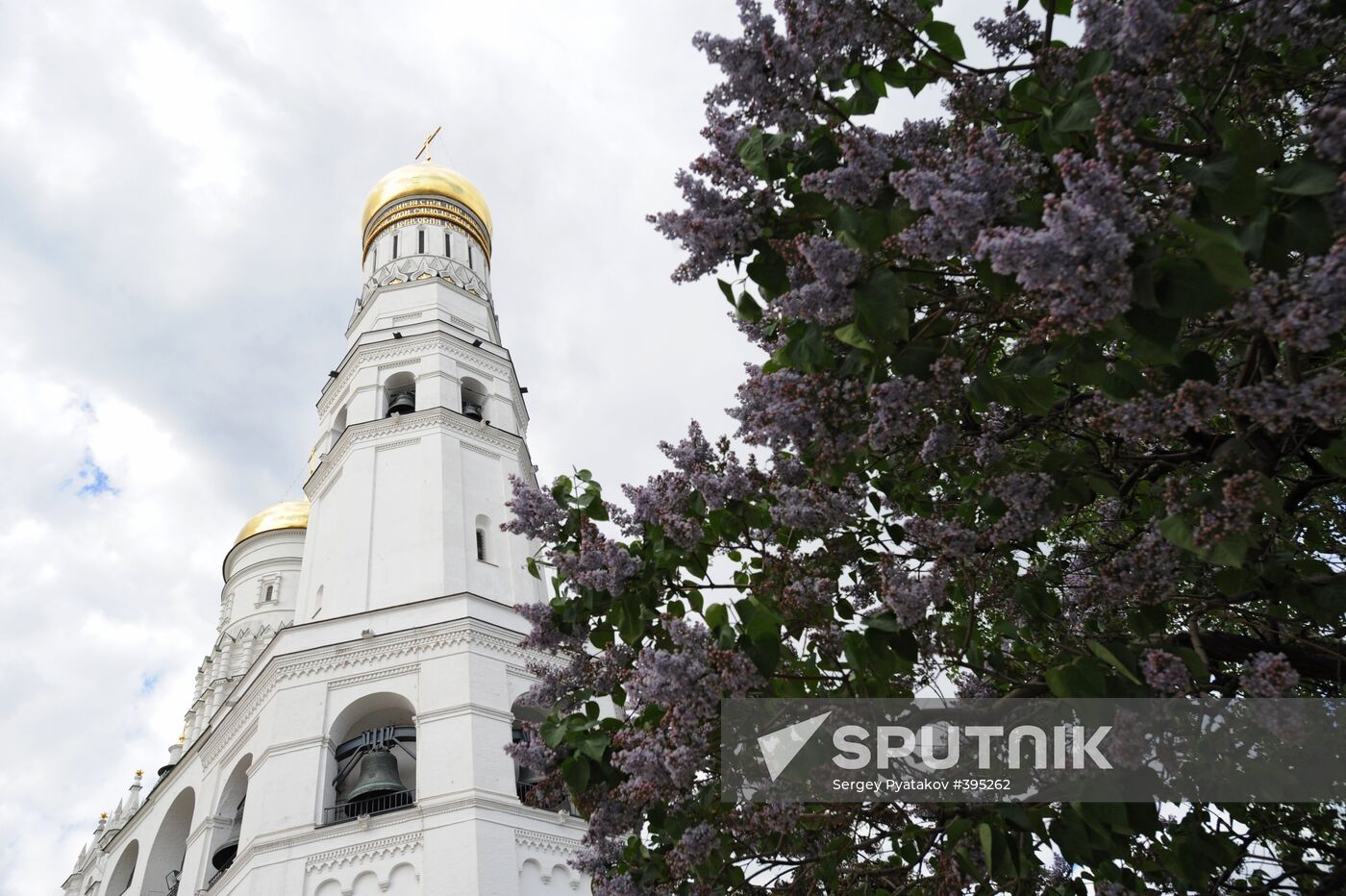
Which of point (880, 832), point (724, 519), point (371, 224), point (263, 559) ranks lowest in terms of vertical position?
point (880, 832)

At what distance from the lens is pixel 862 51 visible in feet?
15.0

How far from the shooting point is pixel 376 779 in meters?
15.7

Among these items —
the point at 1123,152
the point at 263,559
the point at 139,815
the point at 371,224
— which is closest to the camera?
the point at 1123,152

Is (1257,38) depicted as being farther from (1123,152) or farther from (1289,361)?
(1289,361)

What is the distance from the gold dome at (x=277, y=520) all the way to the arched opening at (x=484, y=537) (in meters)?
17.7

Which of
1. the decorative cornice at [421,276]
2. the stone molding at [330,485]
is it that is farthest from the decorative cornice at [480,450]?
the decorative cornice at [421,276]


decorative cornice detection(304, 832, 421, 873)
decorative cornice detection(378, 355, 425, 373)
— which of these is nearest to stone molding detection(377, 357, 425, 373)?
decorative cornice detection(378, 355, 425, 373)

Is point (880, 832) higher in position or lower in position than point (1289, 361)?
lower

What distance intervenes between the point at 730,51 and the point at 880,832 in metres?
4.26

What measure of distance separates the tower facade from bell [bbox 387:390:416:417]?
0.05m

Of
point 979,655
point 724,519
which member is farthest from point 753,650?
point 979,655

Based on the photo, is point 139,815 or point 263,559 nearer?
point 139,815

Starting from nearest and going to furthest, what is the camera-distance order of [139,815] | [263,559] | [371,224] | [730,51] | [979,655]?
1. [730,51]
2. [979,655]
3. [139,815]
4. [371,224]
5. [263,559]

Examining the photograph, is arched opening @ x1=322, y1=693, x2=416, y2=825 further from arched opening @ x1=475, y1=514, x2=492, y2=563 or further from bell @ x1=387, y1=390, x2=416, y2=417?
bell @ x1=387, y1=390, x2=416, y2=417
